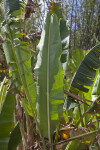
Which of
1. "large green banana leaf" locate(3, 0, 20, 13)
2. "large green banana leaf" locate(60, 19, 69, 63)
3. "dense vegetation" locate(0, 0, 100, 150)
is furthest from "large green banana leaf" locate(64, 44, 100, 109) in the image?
"large green banana leaf" locate(3, 0, 20, 13)

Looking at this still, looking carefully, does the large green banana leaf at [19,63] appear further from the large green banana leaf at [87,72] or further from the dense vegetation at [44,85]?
the large green banana leaf at [87,72]

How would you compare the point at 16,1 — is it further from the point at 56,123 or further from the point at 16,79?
the point at 56,123

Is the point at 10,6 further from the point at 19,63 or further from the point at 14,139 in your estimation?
the point at 14,139

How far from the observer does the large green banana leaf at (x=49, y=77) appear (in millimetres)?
1067

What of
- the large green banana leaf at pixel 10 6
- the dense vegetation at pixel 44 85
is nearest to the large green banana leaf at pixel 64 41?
the dense vegetation at pixel 44 85

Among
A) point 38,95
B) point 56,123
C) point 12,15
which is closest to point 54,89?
point 38,95

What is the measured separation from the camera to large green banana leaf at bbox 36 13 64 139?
1067mm

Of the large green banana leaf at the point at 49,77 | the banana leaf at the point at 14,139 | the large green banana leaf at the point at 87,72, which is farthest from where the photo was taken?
the banana leaf at the point at 14,139

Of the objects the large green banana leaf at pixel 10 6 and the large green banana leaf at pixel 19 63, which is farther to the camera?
the large green banana leaf at pixel 10 6

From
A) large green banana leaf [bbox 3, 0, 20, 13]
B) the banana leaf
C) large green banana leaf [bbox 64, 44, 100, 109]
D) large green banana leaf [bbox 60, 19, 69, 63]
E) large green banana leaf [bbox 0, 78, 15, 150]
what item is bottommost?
the banana leaf

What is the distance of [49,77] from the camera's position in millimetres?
1076

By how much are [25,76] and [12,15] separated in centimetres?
45

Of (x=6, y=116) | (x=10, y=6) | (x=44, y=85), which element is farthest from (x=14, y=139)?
(x=10, y=6)

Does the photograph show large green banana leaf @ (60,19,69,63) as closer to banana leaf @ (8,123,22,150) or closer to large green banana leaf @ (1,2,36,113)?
large green banana leaf @ (1,2,36,113)
